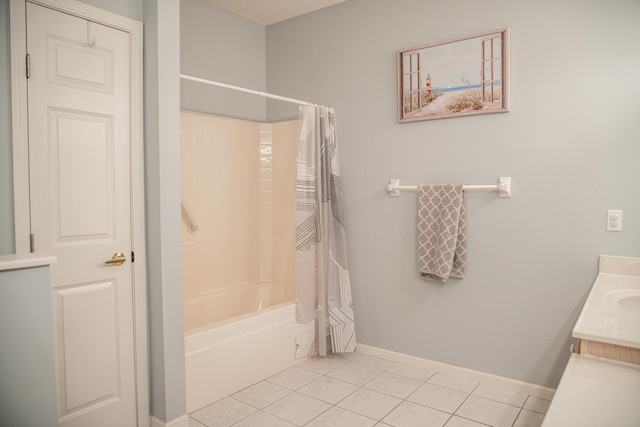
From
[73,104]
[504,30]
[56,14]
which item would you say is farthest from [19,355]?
[504,30]

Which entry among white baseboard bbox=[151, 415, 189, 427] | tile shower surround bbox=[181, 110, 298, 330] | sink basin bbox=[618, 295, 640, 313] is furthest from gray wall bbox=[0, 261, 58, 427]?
sink basin bbox=[618, 295, 640, 313]

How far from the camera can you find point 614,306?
176cm

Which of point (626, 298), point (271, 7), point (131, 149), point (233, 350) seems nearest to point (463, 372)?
point (626, 298)

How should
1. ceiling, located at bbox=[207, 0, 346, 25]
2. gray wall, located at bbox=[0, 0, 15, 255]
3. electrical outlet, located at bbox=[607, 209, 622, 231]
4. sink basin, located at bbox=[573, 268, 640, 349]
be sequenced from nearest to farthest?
1. sink basin, located at bbox=[573, 268, 640, 349]
2. gray wall, located at bbox=[0, 0, 15, 255]
3. electrical outlet, located at bbox=[607, 209, 622, 231]
4. ceiling, located at bbox=[207, 0, 346, 25]

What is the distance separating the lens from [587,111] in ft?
7.75

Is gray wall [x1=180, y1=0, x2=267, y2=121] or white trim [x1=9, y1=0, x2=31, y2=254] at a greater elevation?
gray wall [x1=180, y1=0, x2=267, y2=121]

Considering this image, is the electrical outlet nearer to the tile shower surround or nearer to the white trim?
the tile shower surround

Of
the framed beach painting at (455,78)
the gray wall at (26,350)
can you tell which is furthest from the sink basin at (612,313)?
the gray wall at (26,350)

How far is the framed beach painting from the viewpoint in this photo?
8.52ft

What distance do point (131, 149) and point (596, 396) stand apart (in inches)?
83.6

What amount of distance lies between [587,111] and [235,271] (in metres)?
2.59

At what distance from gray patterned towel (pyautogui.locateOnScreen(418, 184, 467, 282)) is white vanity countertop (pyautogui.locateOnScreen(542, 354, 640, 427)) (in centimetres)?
132

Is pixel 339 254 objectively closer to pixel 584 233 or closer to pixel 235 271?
pixel 235 271

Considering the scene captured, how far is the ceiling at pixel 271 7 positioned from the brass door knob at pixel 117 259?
2.12 meters
